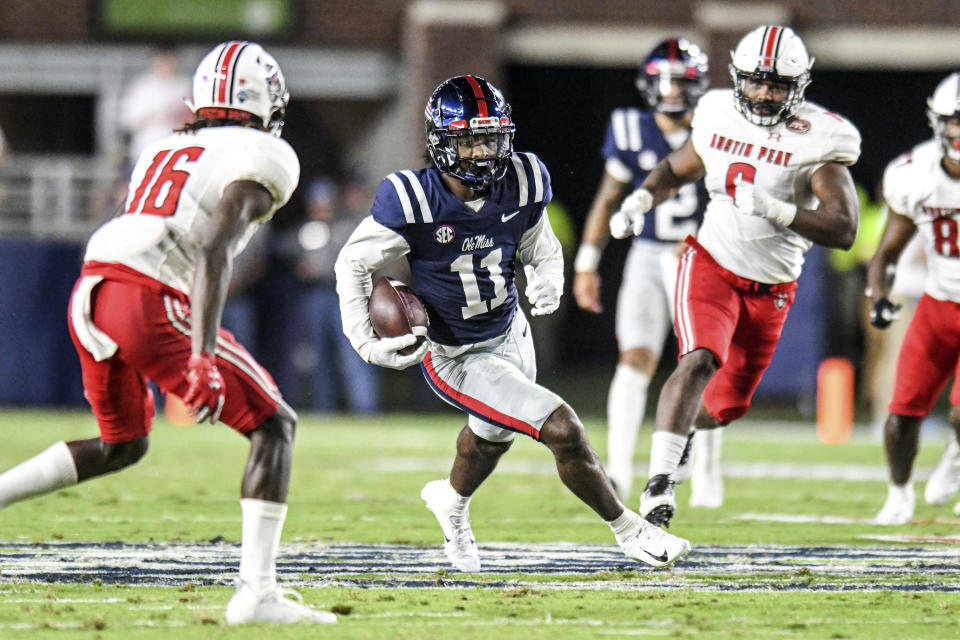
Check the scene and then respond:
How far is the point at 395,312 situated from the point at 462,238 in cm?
34

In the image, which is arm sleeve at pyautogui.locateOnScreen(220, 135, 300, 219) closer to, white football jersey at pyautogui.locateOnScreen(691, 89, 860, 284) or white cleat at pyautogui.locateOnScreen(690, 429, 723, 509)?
white football jersey at pyautogui.locateOnScreen(691, 89, 860, 284)

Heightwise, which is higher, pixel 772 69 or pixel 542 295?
pixel 772 69

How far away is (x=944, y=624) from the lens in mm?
3814

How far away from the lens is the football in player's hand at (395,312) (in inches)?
174

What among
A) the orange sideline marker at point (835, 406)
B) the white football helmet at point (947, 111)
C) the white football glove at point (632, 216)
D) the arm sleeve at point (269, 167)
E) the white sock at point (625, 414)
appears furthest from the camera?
the orange sideline marker at point (835, 406)

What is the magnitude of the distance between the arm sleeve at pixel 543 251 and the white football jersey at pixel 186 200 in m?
1.07

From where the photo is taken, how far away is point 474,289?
15.3ft

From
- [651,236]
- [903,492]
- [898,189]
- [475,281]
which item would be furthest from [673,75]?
[475,281]

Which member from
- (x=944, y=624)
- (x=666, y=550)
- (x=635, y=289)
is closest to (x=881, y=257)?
(x=635, y=289)

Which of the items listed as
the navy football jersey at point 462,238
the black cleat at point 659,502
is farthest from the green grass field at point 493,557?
the navy football jersey at point 462,238

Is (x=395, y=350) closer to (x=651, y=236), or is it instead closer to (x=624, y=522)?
(x=624, y=522)

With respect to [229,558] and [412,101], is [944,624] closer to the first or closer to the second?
[229,558]

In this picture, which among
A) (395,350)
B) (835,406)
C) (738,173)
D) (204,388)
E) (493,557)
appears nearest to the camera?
(204,388)

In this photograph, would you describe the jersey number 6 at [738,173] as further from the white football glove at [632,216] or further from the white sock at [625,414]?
the white sock at [625,414]
